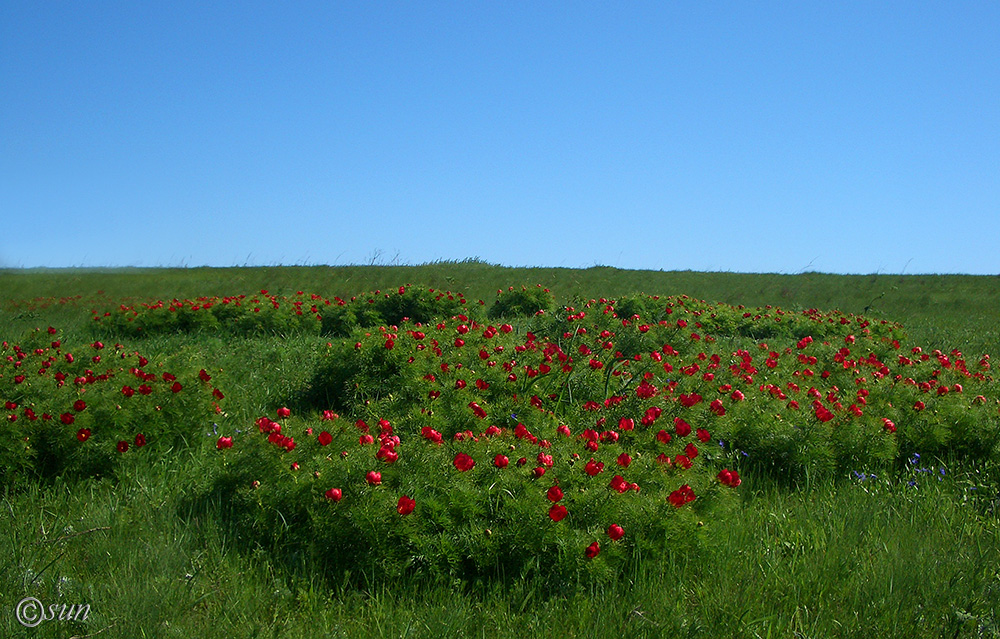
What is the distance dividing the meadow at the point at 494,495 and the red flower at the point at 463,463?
5 cm

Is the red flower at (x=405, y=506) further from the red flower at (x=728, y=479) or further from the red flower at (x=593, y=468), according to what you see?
the red flower at (x=728, y=479)

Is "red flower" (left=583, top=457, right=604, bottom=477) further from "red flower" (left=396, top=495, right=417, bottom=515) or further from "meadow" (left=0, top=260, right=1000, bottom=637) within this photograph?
"red flower" (left=396, top=495, right=417, bottom=515)

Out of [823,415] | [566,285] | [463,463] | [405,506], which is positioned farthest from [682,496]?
[566,285]

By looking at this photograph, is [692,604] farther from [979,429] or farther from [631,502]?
[979,429]

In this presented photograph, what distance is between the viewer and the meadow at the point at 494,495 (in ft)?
9.08

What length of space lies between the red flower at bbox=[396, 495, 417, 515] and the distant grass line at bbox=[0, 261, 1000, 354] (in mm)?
14371

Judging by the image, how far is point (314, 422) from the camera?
13.2 ft

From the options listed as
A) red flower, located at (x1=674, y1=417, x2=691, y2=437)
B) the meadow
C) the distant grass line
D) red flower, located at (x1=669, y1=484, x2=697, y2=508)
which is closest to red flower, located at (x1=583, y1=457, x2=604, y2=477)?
the meadow

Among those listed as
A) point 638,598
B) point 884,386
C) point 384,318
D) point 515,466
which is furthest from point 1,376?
point 384,318

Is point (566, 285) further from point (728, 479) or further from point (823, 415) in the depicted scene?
point (728, 479)

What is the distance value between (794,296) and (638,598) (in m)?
19.8

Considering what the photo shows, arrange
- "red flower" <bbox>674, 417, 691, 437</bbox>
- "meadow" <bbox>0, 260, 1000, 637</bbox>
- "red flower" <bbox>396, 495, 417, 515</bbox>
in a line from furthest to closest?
"red flower" <bbox>674, 417, 691, 437</bbox> < "red flower" <bbox>396, 495, 417, 515</bbox> < "meadow" <bbox>0, 260, 1000, 637</bbox>

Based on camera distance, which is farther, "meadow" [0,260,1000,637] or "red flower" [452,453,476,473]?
"red flower" [452,453,476,473]

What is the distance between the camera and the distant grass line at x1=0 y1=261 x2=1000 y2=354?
17.8m
